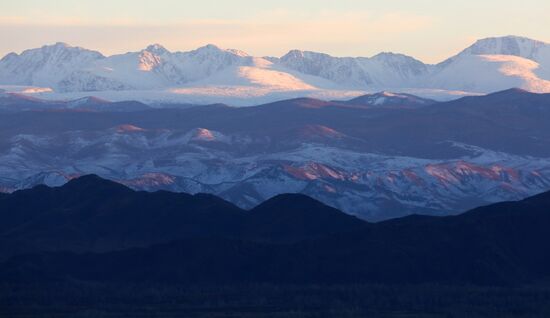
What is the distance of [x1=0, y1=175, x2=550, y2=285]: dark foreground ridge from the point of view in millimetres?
99375

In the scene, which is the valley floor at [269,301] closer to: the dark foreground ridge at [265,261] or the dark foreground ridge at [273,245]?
the dark foreground ridge at [265,261]

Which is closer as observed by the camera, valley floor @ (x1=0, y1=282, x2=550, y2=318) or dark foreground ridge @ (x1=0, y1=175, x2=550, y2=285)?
valley floor @ (x1=0, y1=282, x2=550, y2=318)

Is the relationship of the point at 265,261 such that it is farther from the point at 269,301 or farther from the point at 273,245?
the point at 269,301

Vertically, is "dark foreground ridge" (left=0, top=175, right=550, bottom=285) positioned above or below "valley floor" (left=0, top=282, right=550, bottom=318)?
below

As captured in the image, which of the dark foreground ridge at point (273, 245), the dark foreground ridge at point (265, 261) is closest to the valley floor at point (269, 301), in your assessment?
the dark foreground ridge at point (265, 261)

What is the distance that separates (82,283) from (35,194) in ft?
109

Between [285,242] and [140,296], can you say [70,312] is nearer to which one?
[140,296]

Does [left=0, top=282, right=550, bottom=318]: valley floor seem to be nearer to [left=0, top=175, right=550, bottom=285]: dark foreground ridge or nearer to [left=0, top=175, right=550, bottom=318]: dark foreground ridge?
[left=0, top=175, right=550, bottom=318]: dark foreground ridge

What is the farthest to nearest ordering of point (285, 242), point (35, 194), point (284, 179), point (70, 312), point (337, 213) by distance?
point (284, 179), point (35, 194), point (337, 213), point (285, 242), point (70, 312)

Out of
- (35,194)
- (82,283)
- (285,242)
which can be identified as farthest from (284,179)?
(82,283)

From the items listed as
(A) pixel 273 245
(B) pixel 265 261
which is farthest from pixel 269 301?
(A) pixel 273 245

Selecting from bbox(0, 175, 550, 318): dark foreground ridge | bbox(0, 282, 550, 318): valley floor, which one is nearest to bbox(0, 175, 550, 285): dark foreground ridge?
bbox(0, 175, 550, 318): dark foreground ridge

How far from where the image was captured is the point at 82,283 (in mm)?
96750

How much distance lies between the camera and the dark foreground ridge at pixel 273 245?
A: 3912 inches
